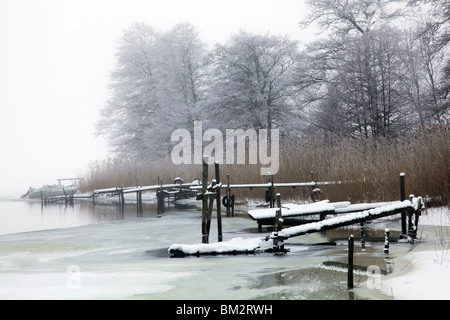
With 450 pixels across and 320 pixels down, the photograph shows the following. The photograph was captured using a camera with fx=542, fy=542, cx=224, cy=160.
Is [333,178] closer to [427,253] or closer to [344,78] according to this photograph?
[427,253]

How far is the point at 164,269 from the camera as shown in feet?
26.8

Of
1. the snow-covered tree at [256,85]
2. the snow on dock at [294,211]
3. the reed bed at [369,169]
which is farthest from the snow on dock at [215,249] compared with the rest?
the snow-covered tree at [256,85]

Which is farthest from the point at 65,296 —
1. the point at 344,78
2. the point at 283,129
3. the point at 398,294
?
the point at 283,129

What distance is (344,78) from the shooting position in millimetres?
25750

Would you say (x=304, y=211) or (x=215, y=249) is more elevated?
(x=304, y=211)

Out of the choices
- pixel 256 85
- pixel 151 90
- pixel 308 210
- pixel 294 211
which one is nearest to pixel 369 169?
pixel 308 210

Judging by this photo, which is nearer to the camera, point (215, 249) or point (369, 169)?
point (215, 249)

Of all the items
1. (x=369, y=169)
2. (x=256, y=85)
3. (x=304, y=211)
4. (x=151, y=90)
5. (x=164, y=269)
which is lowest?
(x=164, y=269)

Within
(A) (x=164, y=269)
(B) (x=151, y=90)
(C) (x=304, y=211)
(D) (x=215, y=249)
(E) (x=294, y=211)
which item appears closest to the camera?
(A) (x=164, y=269)

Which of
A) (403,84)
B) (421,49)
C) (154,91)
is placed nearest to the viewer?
(403,84)

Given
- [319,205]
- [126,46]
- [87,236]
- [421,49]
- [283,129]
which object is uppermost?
[126,46]

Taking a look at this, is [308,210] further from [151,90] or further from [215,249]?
[151,90]

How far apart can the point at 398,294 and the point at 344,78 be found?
2087cm

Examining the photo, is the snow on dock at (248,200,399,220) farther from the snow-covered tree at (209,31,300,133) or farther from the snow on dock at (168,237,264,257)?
the snow-covered tree at (209,31,300,133)
